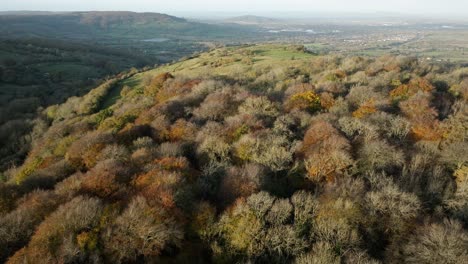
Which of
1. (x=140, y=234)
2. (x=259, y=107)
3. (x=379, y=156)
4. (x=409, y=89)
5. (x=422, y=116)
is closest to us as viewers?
(x=140, y=234)

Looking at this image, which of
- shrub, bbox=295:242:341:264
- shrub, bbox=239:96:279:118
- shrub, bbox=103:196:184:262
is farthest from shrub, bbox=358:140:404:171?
shrub, bbox=103:196:184:262

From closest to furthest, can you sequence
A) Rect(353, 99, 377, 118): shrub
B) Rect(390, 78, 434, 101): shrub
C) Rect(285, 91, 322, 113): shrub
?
Rect(353, 99, 377, 118): shrub < Rect(285, 91, 322, 113): shrub < Rect(390, 78, 434, 101): shrub

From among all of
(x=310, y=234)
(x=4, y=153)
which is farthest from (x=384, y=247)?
(x=4, y=153)

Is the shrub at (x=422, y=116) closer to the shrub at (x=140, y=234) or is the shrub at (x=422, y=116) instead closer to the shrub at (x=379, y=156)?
the shrub at (x=379, y=156)

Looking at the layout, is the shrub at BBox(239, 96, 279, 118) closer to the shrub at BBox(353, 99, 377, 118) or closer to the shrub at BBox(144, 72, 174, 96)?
the shrub at BBox(353, 99, 377, 118)

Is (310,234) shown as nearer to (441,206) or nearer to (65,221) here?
(441,206)

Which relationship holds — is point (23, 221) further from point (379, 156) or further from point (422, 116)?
point (422, 116)

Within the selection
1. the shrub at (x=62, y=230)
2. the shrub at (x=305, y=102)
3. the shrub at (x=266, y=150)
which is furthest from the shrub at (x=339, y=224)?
the shrub at (x=305, y=102)

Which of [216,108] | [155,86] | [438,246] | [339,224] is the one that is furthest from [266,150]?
[155,86]

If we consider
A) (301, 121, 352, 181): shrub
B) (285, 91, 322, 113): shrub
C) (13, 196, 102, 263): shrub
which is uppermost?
(285, 91, 322, 113): shrub
